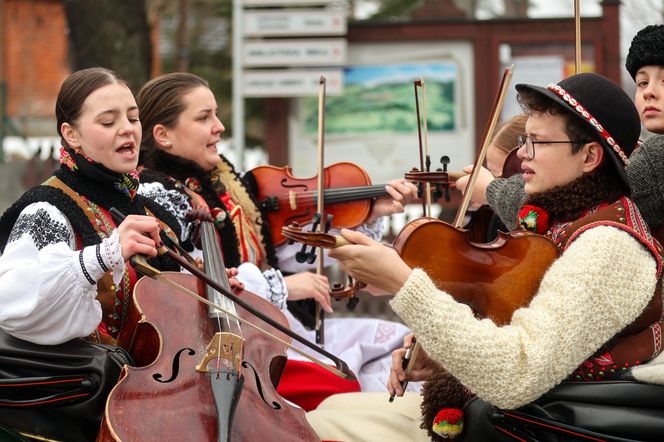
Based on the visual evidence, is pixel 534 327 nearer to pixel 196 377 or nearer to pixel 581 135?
pixel 581 135

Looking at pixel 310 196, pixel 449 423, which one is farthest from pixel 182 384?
pixel 310 196

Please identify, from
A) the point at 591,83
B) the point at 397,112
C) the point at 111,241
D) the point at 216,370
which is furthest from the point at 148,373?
the point at 397,112

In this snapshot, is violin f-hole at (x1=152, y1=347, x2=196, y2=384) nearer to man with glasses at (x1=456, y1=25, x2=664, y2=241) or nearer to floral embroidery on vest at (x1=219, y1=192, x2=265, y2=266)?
man with glasses at (x1=456, y1=25, x2=664, y2=241)

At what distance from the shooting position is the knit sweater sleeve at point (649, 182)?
2.59 metres

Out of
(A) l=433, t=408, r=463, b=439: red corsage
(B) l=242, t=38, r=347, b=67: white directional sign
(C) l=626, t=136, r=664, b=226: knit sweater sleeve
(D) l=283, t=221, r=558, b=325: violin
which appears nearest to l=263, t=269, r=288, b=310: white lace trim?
(A) l=433, t=408, r=463, b=439: red corsage

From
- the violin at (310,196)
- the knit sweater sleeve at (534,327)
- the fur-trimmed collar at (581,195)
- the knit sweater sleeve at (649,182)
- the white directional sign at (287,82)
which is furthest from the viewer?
A: the white directional sign at (287,82)

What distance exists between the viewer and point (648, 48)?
9.12 feet

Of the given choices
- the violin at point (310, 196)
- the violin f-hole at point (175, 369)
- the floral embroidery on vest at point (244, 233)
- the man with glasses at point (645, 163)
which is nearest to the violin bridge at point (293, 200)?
the violin at point (310, 196)

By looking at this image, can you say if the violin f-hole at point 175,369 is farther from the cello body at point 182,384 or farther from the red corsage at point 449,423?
the red corsage at point 449,423

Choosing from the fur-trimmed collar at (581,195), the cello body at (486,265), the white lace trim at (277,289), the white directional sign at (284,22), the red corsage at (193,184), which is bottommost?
the white lace trim at (277,289)

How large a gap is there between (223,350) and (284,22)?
631 centimetres

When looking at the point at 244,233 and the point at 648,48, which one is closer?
the point at 648,48

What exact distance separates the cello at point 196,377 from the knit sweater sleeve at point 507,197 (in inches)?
27.3

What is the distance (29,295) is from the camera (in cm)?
244
